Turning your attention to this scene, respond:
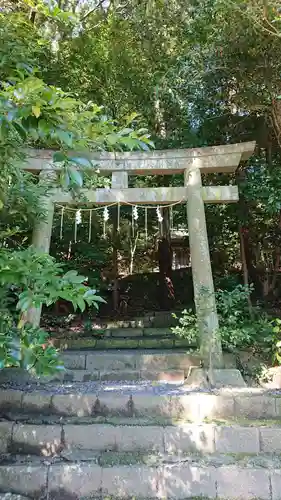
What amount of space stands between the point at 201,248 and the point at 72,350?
2.65 metres

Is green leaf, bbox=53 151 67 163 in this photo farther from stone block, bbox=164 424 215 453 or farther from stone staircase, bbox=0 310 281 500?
stone block, bbox=164 424 215 453

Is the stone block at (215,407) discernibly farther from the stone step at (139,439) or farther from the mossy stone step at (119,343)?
the mossy stone step at (119,343)

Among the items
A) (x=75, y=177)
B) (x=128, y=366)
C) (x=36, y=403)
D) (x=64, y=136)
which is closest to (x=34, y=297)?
(x=75, y=177)

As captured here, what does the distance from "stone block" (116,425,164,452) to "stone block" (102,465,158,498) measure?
31 centimetres

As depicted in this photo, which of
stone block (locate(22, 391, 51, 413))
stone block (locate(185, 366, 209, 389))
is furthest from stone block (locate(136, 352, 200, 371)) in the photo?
stone block (locate(22, 391, 51, 413))

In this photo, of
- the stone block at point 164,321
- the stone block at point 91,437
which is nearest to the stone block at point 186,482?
the stone block at point 91,437

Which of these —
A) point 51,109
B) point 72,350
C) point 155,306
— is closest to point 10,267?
point 51,109

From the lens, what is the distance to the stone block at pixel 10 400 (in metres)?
3.67

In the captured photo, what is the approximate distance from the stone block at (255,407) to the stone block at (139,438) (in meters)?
0.86

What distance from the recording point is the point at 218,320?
4500 millimetres

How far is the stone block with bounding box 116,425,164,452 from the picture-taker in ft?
10.1

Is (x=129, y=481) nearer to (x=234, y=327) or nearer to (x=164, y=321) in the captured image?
(x=234, y=327)

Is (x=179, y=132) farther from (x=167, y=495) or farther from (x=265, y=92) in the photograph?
(x=167, y=495)

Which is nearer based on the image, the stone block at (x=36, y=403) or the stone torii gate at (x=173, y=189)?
the stone block at (x=36, y=403)
